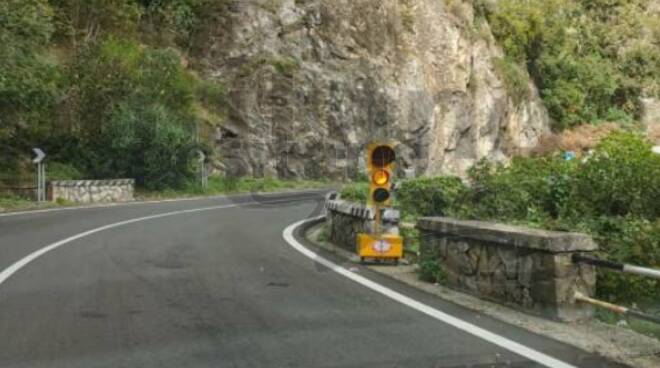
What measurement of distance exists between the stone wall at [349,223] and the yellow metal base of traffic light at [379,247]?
12.1 inches

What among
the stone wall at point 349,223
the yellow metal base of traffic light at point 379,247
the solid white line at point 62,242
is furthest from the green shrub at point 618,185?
the solid white line at point 62,242

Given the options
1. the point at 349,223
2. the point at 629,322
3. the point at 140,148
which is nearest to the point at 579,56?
the point at 140,148

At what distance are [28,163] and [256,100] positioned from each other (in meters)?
15.1

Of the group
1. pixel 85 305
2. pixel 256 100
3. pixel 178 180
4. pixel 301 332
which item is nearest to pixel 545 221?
pixel 301 332

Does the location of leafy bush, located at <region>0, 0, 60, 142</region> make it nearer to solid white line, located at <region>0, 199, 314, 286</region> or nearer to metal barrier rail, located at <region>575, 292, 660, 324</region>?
solid white line, located at <region>0, 199, 314, 286</region>

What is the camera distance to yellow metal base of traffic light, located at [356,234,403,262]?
10.6m

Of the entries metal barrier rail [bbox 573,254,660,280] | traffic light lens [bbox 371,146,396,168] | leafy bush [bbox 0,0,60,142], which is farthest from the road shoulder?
leafy bush [bbox 0,0,60,142]

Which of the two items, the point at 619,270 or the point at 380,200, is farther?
the point at 380,200

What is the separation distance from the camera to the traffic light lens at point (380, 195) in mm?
10391

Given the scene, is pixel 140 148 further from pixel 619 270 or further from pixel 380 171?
pixel 619 270

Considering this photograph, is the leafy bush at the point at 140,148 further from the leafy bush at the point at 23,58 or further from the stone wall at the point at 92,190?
the leafy bush at the point at 23,58

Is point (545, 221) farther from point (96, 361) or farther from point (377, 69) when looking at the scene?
point (377, 69)

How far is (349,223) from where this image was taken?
1230 centimetres

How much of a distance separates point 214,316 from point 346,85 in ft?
123
